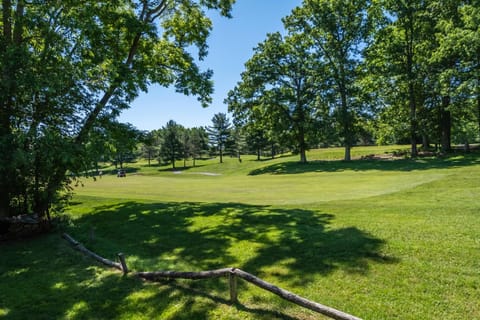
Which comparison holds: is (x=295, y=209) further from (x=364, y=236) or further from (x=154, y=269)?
(x=154, y=269)

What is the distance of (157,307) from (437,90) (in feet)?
90.5

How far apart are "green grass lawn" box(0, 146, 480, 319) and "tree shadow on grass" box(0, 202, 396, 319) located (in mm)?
26

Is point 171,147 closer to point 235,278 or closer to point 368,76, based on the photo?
point 368,76

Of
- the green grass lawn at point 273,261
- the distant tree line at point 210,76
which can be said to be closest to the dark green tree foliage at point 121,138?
the distant tree line at point 210,76

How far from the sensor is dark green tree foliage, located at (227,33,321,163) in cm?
3064

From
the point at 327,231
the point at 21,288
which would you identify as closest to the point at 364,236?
the point at 327,231

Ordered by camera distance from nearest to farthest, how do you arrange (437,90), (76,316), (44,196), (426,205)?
(76,316), (426,205), (44,196), (437,90)

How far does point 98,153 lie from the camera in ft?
26.4

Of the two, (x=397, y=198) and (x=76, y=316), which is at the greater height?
(x=397, y=198)

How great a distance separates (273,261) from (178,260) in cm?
201

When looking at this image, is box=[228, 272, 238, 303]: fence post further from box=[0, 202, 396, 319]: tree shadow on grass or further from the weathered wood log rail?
box=[0, 202, 396, 319]: tree shadow on grass

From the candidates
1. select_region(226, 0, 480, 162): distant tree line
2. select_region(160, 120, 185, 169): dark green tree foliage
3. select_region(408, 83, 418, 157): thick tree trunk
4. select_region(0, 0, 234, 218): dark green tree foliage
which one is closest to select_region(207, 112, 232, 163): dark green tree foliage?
select_region(160, 120, 185, 169): dark green tree foliage

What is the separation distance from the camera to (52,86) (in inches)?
294

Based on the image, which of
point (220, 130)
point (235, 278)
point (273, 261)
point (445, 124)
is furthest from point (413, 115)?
point (220, 130)
